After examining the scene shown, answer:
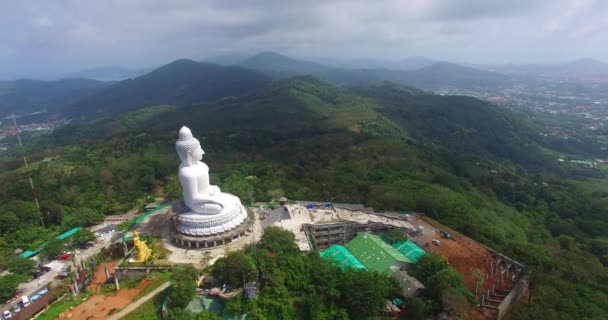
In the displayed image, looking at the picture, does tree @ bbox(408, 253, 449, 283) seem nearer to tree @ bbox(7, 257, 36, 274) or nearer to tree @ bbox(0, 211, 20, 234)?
tree @ bbox(7, 257, 36, 274)

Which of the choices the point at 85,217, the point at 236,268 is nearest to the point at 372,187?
the point at 236,268

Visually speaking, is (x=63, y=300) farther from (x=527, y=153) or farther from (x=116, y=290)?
(x=527, y=153)

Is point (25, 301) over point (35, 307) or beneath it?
over

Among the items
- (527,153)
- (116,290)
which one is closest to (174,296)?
(116,290)

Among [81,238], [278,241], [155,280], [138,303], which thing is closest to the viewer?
[138,303]

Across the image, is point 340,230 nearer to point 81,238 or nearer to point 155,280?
point 155,280

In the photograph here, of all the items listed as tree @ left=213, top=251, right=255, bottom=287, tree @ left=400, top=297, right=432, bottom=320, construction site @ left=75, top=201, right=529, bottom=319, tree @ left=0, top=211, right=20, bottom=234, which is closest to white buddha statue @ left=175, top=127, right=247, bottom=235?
construction site @ left=75, top=201, right=529, bottom=319

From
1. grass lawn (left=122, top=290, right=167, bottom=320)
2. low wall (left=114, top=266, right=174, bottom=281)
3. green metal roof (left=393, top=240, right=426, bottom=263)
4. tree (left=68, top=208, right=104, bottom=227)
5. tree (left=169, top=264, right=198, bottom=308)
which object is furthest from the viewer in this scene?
tree (left=68, top=208, right=104, bottom=227)
